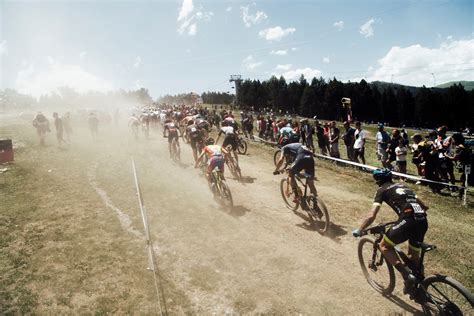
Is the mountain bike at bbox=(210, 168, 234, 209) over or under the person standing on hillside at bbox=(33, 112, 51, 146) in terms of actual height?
under

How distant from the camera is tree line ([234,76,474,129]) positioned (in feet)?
295

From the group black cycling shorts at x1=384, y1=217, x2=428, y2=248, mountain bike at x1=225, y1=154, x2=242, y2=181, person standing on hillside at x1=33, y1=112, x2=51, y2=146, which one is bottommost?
mountain bike at x1=225, y1=154, x2=242, y2=181

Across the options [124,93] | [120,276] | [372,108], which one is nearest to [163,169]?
[120,276]

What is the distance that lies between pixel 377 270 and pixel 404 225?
1.95m

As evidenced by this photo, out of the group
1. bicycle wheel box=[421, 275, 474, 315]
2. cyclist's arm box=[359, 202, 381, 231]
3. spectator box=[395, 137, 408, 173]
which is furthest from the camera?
spectator box=[395, 137, 408, 173]

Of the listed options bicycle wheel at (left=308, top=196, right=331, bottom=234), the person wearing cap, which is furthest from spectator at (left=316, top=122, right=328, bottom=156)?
bicycle wheel at (left=308, top=196, right=331, bottom=234)

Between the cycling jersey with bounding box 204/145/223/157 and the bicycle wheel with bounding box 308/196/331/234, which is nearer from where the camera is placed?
the bicycle wheel with bounding box 308/196/331/234

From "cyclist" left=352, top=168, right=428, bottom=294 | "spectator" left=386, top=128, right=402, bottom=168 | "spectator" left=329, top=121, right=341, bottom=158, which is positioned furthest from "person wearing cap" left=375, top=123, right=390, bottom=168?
"cyclist" left=352, top=168, right=428, bottom=294

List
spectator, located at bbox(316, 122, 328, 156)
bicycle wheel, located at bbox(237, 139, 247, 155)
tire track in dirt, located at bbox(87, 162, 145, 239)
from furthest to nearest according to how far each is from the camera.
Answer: bicycle wheel, located at bbox(237, 139, 247, 155), spectator, located at bbox(316, 122, 328, 156), tire track in dirt, located at bbox(87, 162, 145, 239)

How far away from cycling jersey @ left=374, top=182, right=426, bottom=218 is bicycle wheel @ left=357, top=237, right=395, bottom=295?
3.73ft

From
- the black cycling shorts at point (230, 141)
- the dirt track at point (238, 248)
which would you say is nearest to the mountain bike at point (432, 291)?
the dirt track at point (238, 248)

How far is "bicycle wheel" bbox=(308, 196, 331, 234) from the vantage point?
887cm

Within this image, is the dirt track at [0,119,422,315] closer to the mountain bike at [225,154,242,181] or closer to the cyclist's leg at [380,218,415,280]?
the mountain bike at [225,154,242,181]

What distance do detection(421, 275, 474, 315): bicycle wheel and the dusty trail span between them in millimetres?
742
